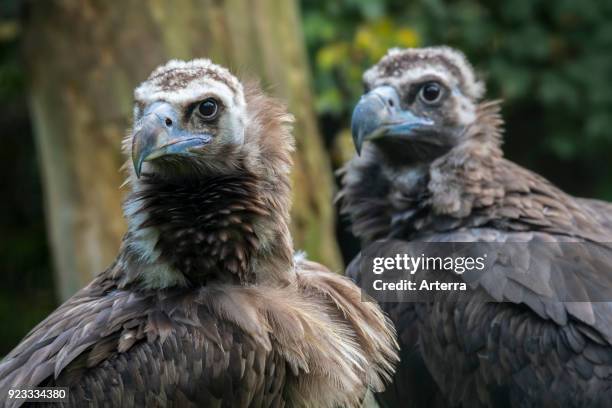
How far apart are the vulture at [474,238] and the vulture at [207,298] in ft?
1.73

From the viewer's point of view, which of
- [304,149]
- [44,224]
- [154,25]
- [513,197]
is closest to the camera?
[513,197]

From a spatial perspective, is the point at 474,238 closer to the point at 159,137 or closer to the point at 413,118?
the point at 413,118

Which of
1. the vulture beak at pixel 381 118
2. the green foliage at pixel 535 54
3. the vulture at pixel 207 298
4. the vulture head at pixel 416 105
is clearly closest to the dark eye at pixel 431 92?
the vulture head at pixel 416 105

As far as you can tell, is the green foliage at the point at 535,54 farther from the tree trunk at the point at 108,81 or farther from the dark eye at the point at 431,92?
the dark eye at the point at 431,92

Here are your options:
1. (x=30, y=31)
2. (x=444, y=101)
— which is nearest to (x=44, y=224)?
(x=30, y=31)

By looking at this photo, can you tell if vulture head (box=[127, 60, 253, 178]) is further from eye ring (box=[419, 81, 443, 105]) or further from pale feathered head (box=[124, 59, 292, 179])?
eye ring (box=[419, 81, 443, 105])

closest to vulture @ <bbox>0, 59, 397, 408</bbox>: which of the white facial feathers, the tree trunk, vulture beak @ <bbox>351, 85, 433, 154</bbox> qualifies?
vulture beak @ <bbox>351, 85, 433, 154</bbox>

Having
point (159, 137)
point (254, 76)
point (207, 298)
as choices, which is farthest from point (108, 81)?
point (207, 298)

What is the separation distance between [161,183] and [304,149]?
341 cm

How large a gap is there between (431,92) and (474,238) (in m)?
0.94

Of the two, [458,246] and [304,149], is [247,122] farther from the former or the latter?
[304,149]

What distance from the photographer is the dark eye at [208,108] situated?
3812 mm

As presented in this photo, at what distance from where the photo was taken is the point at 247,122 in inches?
156

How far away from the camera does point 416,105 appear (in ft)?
17.1
